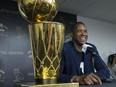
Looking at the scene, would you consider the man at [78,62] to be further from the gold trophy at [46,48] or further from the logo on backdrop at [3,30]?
the logo on backdrop at [3,30]

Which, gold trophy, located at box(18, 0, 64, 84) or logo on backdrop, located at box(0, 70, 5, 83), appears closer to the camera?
gold trophy, located at box(18, 0, 64, 84)

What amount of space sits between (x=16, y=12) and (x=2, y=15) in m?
0.21

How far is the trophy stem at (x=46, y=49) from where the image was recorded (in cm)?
54

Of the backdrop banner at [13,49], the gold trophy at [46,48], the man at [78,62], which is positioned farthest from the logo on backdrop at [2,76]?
the gold trophy at [46,48]

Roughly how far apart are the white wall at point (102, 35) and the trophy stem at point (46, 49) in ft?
10.3

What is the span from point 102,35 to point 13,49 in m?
1.84

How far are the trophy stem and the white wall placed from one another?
10.3 ft

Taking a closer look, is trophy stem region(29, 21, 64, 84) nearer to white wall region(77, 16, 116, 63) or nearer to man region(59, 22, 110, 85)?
man region(59, 22, 110, 85)

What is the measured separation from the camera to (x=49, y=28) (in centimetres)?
54

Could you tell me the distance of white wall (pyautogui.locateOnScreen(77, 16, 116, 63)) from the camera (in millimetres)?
3789

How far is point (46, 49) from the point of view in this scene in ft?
1.78

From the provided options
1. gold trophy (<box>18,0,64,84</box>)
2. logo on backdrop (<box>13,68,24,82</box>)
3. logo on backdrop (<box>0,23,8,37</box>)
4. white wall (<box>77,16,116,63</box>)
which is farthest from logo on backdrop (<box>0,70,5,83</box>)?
gold trophy (<box>18,0,64,84</box>)

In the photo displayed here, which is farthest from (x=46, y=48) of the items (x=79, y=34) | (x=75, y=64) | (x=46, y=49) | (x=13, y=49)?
(x=13, y=49)

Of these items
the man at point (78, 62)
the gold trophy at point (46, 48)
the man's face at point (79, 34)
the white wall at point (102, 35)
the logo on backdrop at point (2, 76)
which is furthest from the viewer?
the white wall at point (102, 35)
